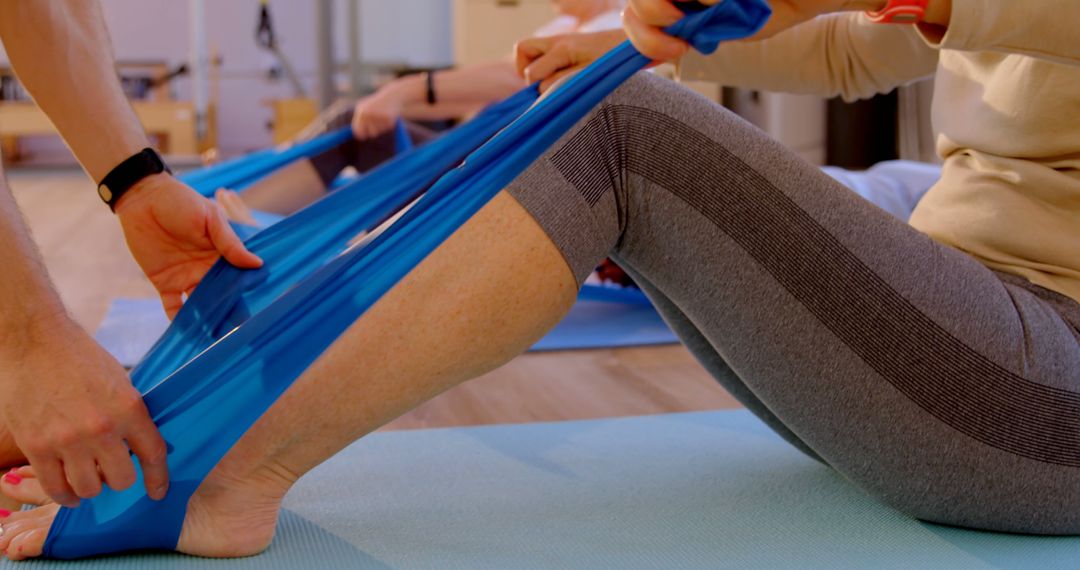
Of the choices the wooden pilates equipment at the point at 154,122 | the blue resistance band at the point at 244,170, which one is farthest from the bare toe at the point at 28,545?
the wooden pilates equipment at the point at 154,122

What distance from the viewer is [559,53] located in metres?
1.35

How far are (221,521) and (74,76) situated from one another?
52cm

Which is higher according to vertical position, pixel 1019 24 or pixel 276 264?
pixel 1019 24

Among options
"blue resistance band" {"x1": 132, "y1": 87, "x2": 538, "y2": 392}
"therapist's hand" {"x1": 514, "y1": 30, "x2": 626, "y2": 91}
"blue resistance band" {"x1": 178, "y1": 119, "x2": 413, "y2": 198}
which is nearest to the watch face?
"blue resistance band" {"x1": 132, "y1": 87, "x2": 538, "y2": 392}

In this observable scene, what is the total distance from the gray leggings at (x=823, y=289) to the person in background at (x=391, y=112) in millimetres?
1820

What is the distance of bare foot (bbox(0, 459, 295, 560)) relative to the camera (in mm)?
1023

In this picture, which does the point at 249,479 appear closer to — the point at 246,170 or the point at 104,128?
the point at 104,128

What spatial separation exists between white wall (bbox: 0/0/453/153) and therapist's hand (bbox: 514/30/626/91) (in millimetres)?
7261

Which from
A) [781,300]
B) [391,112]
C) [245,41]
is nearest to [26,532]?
Result: [781,300]

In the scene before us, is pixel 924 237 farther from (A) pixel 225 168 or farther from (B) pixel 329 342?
(A) pixel 225 168

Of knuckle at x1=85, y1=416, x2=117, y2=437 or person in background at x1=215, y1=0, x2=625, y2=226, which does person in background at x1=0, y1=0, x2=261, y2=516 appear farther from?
person in background at x1=215, y1=0, x2=625, y2=226

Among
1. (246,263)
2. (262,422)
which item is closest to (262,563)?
(262,422)

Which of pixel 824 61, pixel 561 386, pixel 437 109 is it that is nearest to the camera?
pixel 824 61

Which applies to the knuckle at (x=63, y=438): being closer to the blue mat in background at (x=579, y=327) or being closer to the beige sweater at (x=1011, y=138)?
the beige sweater at (x=1011, y=138)
